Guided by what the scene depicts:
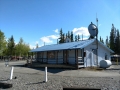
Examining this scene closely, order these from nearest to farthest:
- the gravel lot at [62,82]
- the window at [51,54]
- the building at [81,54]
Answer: the gravel lot at [62,82] → the building at [81,54] → the window at [51,54]

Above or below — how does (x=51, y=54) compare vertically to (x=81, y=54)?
above

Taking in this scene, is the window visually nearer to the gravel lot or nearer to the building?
the building

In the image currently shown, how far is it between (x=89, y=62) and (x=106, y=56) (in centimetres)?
511

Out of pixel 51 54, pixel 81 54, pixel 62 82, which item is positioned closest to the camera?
pixel 62 82

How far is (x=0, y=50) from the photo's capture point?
55.9 m

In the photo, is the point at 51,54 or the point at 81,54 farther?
the point at 51,54

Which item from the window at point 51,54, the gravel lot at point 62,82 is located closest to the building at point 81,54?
the window at point 51,54

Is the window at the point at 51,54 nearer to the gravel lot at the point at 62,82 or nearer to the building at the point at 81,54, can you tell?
the building at the point at 81,54

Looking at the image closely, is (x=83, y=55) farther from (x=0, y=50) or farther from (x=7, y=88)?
(x=0, y=50)

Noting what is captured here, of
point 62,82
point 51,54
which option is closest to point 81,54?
point 51,54

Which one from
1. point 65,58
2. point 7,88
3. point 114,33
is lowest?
point 7,88

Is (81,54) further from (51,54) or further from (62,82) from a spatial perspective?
(62,82)

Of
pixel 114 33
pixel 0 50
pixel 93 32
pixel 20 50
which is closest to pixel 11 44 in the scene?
pixel 20 50

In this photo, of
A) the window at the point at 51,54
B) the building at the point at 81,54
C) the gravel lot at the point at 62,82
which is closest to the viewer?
the gravel lot at the point at 62,82
